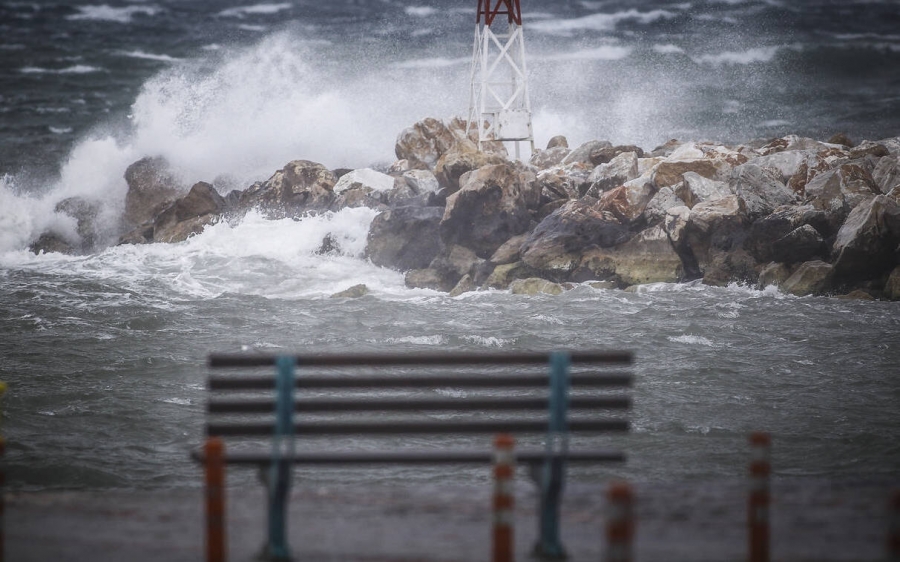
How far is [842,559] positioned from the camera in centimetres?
491

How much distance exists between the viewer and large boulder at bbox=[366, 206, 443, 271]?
1170 inches

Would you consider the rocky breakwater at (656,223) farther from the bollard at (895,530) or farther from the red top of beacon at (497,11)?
the bollard at (895,530)

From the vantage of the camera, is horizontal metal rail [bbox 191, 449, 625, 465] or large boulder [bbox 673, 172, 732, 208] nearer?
horizontal metal rail [bbox 191, 449, 625, 465]

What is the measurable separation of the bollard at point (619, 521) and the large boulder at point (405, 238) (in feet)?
83.1

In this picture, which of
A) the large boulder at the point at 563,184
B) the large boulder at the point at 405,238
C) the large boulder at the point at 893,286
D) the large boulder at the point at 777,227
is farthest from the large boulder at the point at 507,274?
the large boulder at the point at 893,286

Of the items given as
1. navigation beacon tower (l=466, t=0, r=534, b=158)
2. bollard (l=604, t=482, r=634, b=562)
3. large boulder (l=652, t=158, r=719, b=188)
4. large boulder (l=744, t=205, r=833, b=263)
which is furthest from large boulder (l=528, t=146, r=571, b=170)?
bollard (l=604, t=482, r=634, b=562)

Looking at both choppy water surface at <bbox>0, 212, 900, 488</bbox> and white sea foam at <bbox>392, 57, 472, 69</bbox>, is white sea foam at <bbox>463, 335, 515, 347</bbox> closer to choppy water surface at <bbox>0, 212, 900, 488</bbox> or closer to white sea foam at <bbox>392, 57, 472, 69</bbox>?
choppy water surface at <bbox>0, 212, 900, 488</bbox>

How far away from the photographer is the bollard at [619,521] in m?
4.04

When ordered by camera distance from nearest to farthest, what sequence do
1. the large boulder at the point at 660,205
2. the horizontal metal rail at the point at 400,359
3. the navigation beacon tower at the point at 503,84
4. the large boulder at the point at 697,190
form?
the horizontal metal rail at the point at 400,359 < the large boulder at the point at 660,205 < the large boulder at the point at 697,190 < the navigation beacon tower at the point at 503,84

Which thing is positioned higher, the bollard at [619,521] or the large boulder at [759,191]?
the large boulder at [759,191]

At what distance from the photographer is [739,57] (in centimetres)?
5172

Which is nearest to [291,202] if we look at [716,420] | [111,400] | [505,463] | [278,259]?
[278,259]

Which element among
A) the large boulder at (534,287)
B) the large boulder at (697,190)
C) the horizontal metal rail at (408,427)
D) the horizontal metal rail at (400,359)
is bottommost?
the large boulder at (534,287)

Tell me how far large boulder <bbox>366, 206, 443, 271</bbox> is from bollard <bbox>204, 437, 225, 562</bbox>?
24.7 metres
